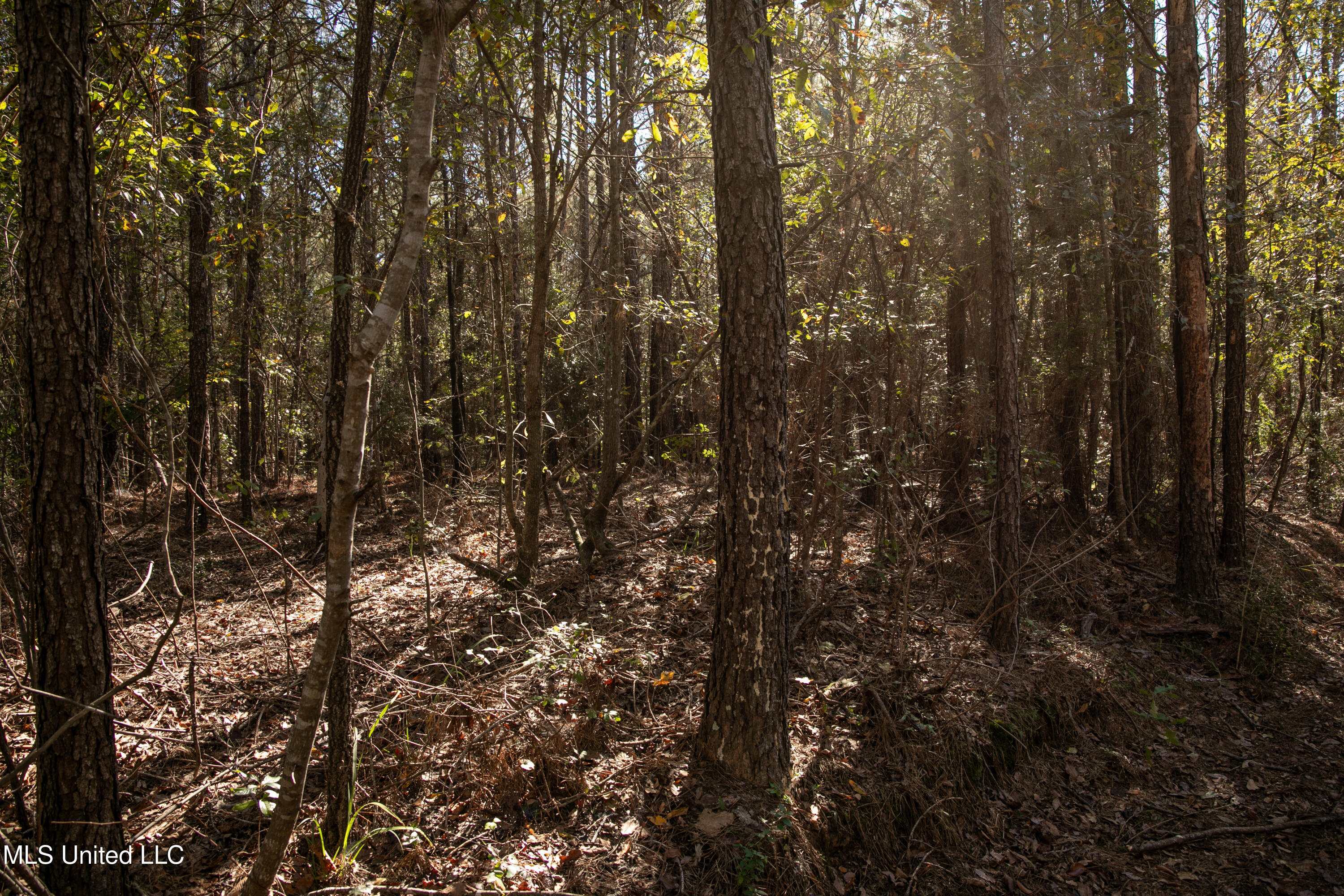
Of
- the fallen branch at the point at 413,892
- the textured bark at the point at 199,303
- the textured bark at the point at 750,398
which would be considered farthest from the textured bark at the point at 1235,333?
the textured bark at the point at 199,303

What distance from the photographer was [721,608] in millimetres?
4168

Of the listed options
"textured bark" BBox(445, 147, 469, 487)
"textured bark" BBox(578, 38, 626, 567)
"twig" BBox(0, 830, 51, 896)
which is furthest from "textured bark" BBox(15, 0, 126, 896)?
"textured bark" BBox(445, 147, 469, 487)

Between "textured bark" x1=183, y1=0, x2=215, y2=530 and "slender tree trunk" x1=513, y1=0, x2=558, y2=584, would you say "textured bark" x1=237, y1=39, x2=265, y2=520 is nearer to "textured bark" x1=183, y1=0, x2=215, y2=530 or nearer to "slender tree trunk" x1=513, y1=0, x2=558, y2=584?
"textured bark" x1=183, y1=0, x2=215, y2=530

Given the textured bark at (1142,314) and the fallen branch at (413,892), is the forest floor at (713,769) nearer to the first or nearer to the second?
the fallen branch at (413,892)

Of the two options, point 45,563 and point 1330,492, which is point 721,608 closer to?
point 45,563

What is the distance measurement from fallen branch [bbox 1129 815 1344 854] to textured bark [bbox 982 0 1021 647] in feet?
6.46

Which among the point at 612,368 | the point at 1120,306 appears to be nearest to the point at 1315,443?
the point at 1120,306

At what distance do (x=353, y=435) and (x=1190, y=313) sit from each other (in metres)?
9.09

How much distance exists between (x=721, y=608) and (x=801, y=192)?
525 centimetres

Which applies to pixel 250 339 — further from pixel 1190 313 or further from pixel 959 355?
pixel 1190 313

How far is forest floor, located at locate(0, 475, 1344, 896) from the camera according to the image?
12.3 ft

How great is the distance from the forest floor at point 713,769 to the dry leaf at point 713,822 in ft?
0.04

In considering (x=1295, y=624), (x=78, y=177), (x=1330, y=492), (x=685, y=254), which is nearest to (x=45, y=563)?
(x=78, y=177)

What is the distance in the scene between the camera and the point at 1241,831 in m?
4.67
